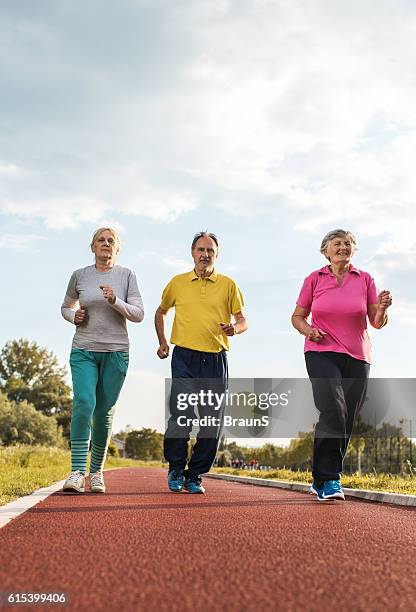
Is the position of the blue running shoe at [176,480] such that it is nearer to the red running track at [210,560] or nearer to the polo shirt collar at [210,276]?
the polo shirt collar at [210,276]

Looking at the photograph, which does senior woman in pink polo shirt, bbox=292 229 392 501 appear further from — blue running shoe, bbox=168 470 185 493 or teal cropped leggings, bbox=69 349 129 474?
teal cropped leggings, bbox=69 349 129 474

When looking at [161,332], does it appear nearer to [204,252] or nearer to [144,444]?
[204,252]

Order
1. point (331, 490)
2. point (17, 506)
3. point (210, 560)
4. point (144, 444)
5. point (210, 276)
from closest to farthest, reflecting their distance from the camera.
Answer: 1. point (210, 560)
2. point (17, 506)
3. point (331, 490)
4. point (210, 276)
5. point (144, 444)

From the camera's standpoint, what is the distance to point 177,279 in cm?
787

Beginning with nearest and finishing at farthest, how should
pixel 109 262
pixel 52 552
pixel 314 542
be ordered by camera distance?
pixel 52 552 < pixel 314 542 < pixel 109 262

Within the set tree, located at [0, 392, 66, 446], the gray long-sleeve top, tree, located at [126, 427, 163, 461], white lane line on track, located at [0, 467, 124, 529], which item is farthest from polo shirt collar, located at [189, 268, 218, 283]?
tree, located at [126, 427, 163, 461]

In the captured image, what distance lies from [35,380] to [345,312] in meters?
77.2

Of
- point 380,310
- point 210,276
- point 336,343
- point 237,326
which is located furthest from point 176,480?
point 380,310

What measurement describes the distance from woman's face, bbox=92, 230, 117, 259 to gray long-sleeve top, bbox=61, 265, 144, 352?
6.9 inches

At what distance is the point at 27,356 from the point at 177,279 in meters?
76.9

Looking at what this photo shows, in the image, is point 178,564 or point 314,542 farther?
point 314,542

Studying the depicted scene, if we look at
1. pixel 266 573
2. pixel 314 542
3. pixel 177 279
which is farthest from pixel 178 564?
pixel 177 279

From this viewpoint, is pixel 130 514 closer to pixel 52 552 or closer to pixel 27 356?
pixel 52 552

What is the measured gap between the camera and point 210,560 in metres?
3.04
